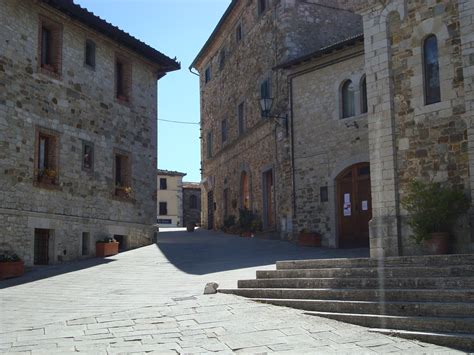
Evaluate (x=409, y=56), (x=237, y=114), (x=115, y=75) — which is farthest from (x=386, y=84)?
(x=237, y=114)

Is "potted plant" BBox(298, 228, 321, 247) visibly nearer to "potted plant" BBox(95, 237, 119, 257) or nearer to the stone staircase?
"potted plant" BBox(95, 237, 119, 257)

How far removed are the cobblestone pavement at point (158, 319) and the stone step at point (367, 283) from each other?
0.72 metres

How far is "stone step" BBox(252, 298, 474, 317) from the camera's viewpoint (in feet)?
23.2

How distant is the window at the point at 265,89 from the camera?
22.4m

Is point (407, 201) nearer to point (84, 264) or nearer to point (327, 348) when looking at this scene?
point (327, 348)

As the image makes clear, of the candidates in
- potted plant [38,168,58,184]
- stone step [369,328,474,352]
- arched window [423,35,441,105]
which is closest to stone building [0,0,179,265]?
potted plant [38,168,58,184]

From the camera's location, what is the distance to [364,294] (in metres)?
8.21

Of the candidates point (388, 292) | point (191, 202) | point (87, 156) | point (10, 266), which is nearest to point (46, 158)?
point (87, 156)

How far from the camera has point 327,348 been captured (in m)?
6.55

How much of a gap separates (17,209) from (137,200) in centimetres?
578

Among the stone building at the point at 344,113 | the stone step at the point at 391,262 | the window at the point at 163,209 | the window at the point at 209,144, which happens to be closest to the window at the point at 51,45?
the stone building at the point at 344,113

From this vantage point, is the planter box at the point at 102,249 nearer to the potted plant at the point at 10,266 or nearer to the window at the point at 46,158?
the window at the point at 46,158

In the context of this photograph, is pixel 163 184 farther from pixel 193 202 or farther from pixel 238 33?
pixel 238 33

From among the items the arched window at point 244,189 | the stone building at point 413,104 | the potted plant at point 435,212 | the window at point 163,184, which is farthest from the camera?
the window at point 163,184
